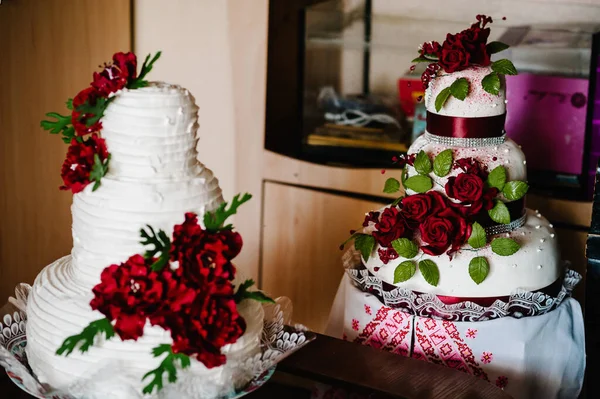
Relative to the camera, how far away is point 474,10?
2.25 meters

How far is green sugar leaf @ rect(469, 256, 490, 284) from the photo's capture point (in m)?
1.46

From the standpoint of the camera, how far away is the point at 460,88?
1470mm

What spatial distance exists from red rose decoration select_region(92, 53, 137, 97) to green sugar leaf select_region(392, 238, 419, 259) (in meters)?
0.59

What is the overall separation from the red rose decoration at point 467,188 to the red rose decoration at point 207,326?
1.81 feet

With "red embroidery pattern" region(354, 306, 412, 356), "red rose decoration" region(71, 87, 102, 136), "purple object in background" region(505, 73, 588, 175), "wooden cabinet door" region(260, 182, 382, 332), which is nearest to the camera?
"red rose decoration" region(71, 87, 102, 136)

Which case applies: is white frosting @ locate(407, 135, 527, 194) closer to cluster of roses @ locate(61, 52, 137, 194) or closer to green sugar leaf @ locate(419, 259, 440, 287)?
green sugar leaf @ locate(419, 259, 440, 287)

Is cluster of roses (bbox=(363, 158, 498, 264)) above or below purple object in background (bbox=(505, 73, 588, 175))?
below

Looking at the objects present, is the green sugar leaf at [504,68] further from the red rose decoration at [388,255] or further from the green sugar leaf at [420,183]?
the red rose decoration at [388,255]

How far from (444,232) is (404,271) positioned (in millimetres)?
108

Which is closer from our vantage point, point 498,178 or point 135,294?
point 135,294

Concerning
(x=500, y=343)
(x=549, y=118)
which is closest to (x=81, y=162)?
(x=500, y=343)

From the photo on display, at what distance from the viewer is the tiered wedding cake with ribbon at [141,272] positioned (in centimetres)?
102

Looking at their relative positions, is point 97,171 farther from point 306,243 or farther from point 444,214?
point 306,243

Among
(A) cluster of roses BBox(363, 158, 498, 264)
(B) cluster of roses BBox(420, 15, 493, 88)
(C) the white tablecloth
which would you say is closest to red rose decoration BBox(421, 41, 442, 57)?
(B) cluster of roses BBox(420, 15, 493, 88)
